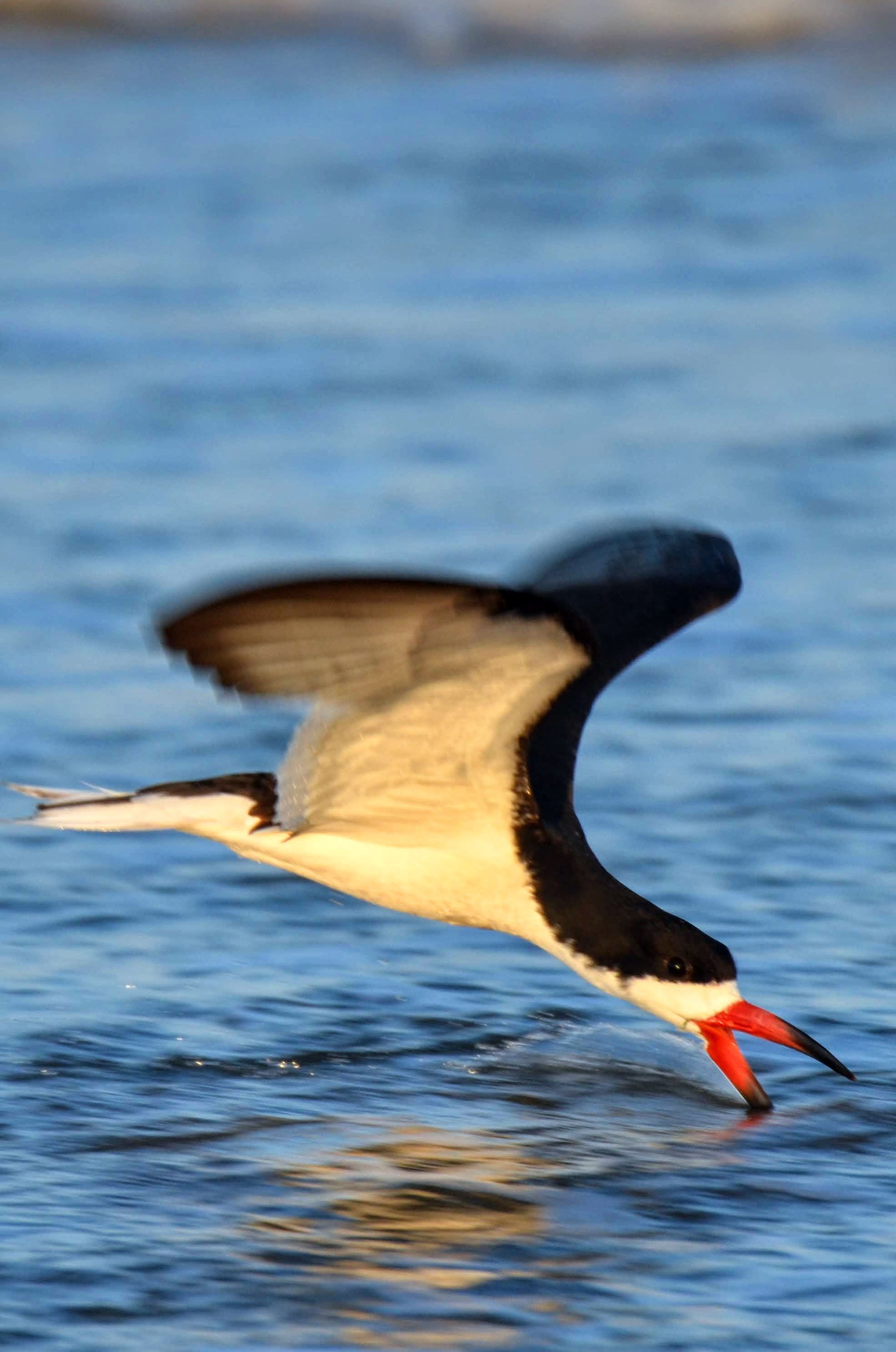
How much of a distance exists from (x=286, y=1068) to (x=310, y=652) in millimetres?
1449

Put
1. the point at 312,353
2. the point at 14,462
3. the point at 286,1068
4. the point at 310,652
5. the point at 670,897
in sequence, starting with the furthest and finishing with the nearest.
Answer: the point at 312,353
the point at 14,462
the point at 670,897
the point at 286,1068
the point at 310,652

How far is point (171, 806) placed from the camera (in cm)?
543

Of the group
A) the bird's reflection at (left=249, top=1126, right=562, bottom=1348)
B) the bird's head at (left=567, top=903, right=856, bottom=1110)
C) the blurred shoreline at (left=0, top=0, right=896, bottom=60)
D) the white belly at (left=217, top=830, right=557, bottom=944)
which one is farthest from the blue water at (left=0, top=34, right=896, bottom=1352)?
the blurred shoreline at (left=0, top=0, right=896, bottom=60)

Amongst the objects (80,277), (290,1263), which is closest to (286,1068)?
(290,1263)

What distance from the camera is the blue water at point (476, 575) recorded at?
4684mm

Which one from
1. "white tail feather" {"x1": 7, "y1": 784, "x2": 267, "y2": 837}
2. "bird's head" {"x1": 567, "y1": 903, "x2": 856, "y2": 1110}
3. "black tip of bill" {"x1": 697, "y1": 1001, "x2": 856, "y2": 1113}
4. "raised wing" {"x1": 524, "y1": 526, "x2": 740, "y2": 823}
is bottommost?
"black tip of bill" {"x1": 697, "y1": 1001, "x2": 856, "y2": 1113}

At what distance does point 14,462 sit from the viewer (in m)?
9.98

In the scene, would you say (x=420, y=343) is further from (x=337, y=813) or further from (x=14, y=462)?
(x=337, y=813)

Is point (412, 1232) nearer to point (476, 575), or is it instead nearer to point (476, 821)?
point (476, 821)

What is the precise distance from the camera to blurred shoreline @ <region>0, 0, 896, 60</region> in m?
18.6

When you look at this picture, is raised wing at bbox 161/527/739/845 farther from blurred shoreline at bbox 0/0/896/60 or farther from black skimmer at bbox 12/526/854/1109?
blurred shoreline at bbox 0/0/896/60

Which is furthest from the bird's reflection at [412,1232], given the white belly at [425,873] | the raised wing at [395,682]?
the raised wing at [395,682]

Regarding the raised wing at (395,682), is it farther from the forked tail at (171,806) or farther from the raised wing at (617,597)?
the raised wing at (617,597)

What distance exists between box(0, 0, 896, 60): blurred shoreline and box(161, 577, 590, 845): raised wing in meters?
13.9
